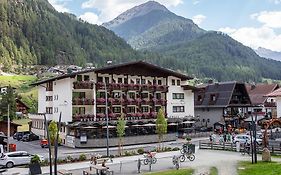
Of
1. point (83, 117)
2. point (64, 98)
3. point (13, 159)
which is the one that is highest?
point (64, 98)

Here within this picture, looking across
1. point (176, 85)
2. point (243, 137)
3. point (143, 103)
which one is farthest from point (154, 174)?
point (176, 85)

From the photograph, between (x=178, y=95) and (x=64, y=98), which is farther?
(x=178, y=95)

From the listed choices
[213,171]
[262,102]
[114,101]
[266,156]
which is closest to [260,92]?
[262,102]

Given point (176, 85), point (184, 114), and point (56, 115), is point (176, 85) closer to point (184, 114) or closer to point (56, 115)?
point (184, 114)

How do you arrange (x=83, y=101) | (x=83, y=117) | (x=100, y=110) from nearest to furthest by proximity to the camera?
(x=83, y=117) < (x=83, y=101) < (x=100, y=110)

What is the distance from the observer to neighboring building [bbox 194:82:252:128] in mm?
81562

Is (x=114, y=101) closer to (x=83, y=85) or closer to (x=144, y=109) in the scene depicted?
(x=83, y=85)

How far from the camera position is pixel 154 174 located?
28.6m

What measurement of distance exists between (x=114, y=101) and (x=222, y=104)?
93.8ft

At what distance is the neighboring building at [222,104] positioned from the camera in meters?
81.6

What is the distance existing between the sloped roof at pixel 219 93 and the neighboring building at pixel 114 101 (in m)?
11.6

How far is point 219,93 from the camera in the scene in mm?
83750

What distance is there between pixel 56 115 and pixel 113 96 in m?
9.85

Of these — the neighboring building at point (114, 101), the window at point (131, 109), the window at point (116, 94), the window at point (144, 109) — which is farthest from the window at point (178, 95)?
the window at point (116, 94)
